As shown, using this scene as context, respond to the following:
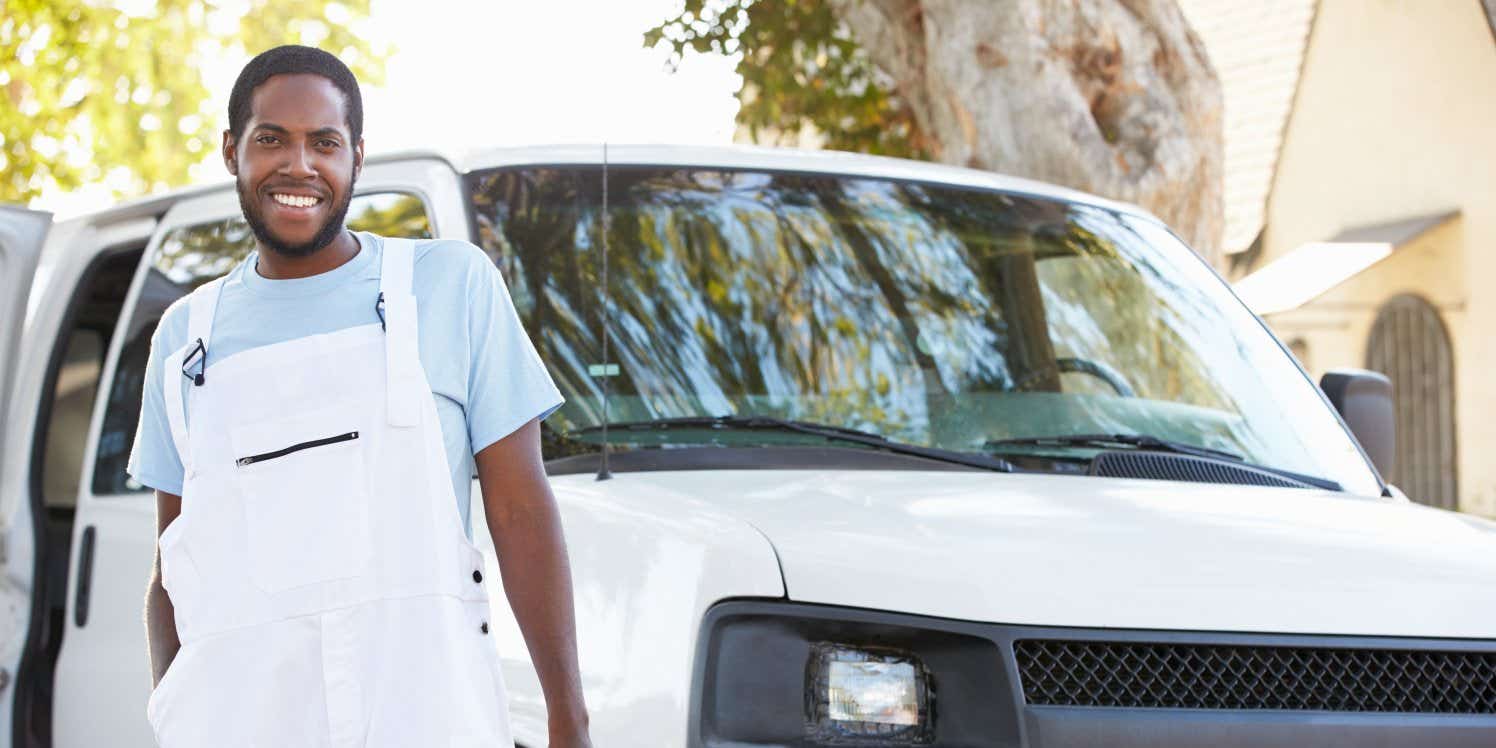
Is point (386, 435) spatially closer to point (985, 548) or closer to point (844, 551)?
point (844, 551)

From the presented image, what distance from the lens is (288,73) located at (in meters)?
2.74

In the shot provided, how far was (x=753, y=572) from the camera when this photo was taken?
294cm

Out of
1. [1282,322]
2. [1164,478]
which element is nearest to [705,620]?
[1164,478]

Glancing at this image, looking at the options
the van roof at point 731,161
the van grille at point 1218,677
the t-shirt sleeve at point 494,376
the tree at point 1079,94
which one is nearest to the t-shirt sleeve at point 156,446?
the t-shirt sleeve at point 494,376

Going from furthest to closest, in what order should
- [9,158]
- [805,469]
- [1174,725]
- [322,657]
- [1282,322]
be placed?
1. [9,158]
2. [1282,322]
3. [805,469]
4. [1174,725]
5. [322,657]

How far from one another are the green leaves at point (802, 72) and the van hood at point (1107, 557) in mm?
8292

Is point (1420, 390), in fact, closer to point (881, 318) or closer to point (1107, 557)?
point (881, 318)

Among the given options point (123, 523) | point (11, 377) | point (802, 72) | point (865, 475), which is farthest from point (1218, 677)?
point (802, 72)

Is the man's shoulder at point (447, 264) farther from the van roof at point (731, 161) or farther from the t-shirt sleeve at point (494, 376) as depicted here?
the van roof at point (731, 161)

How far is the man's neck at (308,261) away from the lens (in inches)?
108

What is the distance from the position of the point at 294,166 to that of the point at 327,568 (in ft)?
1.74

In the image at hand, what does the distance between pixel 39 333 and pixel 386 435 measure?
2.94 metres

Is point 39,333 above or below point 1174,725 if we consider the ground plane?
above

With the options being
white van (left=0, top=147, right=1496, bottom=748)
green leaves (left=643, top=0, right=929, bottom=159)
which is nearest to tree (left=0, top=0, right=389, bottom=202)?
green leaves (left=643, top=0, right=929, bottom=159)
